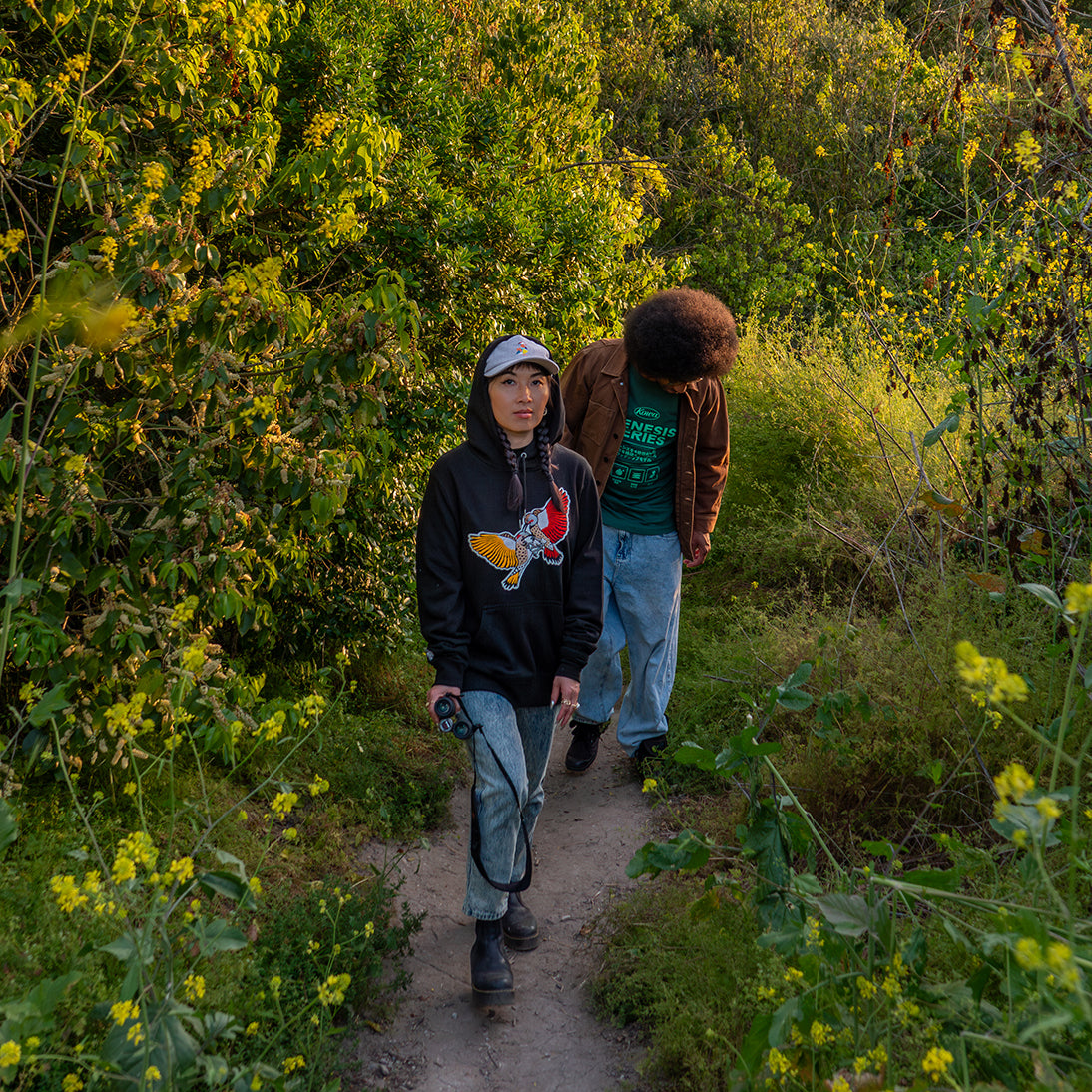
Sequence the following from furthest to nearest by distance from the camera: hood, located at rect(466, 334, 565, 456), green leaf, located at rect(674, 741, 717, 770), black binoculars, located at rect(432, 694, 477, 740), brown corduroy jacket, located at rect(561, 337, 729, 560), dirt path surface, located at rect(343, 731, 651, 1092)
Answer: brown corduroy jacket, located at rect(561, 337, 729, 560), hood, located at rect(466, 334, 565, 456), black binoculars, located at rect(432, 694, 477, 740), dirt path surface, located at rect(343, 731, 651, 1092), green leaf, located at rect(674, 741, 717, 770)

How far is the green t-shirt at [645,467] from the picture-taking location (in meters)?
4.33

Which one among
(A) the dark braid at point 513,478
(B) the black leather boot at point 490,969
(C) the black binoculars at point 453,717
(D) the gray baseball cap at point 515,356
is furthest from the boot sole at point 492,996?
(D) the gray baseball cap at point 515,356

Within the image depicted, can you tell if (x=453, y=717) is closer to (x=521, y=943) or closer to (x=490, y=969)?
(x=490, y=969)

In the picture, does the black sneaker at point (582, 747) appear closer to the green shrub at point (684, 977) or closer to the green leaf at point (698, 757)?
the green shrub at point (684, 977)

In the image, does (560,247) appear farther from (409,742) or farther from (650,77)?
Answer: (650,77)

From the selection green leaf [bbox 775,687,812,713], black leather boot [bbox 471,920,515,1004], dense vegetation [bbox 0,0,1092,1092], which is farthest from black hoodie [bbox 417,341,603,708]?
green leaf [bbox 775,687,812,713]

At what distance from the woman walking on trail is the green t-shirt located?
1.03 m

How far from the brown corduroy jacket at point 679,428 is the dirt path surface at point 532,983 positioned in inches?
53.1

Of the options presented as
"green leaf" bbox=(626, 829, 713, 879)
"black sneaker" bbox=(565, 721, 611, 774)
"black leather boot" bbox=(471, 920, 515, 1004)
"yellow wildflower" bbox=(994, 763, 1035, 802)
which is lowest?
"black sneaker" bbox=(565, 721, 611, 774)

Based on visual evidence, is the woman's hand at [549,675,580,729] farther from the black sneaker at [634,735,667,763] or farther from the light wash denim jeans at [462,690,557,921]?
the black sneaker at [634,735,667,763]

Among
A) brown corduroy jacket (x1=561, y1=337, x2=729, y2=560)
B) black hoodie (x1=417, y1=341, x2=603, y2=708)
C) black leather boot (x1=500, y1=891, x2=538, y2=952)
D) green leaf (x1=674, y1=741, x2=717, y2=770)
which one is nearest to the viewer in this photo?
green leaf (x1=674, y1=741, x2=717, y2=770)

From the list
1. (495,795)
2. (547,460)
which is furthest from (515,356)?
(495,795)

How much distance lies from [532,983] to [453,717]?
3.36 ft

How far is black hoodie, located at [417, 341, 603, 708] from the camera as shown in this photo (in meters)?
3.15
